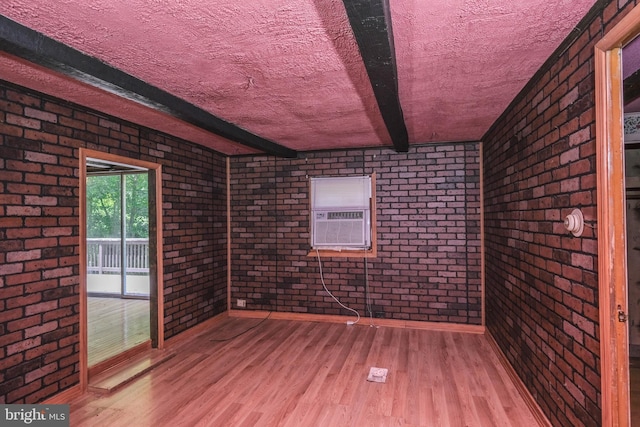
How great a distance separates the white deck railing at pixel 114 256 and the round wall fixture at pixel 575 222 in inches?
248

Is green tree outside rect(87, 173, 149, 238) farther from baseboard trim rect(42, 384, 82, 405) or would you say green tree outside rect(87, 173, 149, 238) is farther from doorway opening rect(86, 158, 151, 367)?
baseboard trim rect(42, 384, 82, 405)

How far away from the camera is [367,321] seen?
14.4 ft

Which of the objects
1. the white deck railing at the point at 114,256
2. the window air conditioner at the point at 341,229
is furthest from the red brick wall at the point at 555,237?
the white deck railing at the point at 114,256

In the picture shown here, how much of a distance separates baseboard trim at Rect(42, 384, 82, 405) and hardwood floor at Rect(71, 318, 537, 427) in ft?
0.19

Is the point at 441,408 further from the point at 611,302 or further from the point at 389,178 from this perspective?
the point at 389,178

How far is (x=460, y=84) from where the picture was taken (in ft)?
7.64

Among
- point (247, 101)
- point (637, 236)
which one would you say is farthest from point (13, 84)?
point (637, 236)

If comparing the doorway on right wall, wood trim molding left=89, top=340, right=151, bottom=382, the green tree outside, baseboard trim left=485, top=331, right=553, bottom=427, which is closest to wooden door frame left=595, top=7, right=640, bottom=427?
baseboard trim left=485, top=331, right=553, bottom=427

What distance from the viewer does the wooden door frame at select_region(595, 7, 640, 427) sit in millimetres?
1470

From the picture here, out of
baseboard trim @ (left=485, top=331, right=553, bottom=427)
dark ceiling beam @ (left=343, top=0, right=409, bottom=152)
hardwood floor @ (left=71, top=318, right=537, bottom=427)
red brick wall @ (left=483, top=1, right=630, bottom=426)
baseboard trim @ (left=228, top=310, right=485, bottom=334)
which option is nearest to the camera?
dark ceiling beam @ (left=343, top=0, right=409, bottom=152)

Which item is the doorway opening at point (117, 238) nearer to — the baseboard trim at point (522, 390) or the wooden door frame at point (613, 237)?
the baseboard trim at point (522, 390)

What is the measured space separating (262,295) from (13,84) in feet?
11.6

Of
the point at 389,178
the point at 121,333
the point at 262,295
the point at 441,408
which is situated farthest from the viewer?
the point at 262,295

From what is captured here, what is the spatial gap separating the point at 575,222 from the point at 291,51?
1.80 metres
